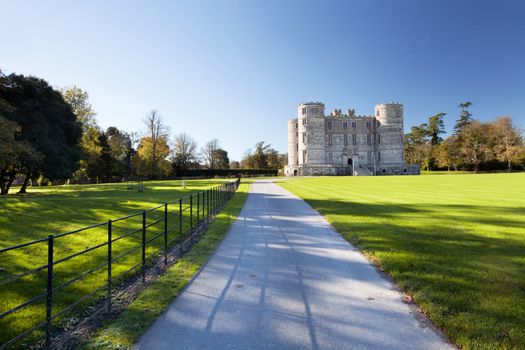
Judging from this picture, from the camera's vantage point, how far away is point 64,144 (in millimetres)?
26562

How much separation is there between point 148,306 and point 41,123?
25889 mm

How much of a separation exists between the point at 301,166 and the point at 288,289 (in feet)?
244

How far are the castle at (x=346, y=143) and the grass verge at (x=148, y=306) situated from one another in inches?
2855

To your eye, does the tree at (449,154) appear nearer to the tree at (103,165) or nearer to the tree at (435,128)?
the tree at (435,128)

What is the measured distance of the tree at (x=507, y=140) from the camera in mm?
69875

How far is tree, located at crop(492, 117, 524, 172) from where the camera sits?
69.9 meters

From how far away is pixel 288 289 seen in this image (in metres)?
4.73

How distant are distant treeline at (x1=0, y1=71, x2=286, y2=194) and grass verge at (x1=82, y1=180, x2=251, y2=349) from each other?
570 inches

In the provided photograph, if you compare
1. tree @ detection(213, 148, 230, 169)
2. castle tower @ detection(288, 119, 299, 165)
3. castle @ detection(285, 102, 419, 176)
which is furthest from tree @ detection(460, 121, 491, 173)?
tree @ detection(213, 148, 230, 169)

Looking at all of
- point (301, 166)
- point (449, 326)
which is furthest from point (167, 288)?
point (301, 166)

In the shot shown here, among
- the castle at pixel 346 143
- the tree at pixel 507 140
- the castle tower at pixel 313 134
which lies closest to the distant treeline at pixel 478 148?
the tree at pixel 507 140

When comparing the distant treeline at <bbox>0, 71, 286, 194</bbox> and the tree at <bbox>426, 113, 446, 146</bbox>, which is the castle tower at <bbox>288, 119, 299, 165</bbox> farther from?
the tree at <bbox>426, 113, 446, 146</bbox>

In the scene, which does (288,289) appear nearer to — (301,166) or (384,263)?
(384,263)

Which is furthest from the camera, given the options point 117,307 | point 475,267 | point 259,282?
point 475,267
